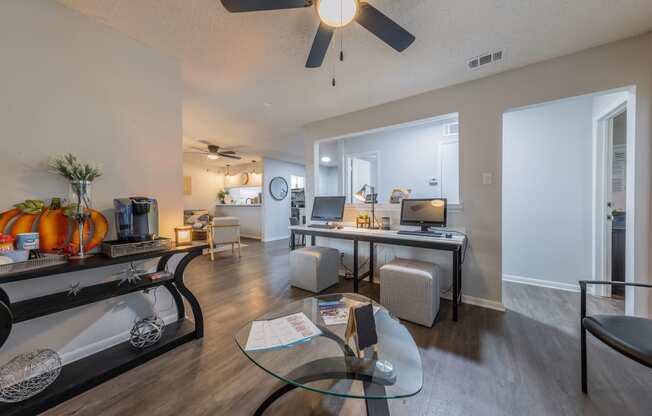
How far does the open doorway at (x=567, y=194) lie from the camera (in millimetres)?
2557

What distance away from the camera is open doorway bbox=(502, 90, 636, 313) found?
8.39 feet

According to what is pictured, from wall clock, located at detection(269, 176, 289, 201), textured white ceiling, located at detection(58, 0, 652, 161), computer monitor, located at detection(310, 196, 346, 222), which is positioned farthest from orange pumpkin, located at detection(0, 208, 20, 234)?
wall clock, located at detection(269, 176, 289, 201)

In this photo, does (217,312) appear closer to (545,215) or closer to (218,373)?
(218,373)

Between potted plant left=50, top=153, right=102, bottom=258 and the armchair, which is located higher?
potted plant left=50, top=153, right=102, bottom=258

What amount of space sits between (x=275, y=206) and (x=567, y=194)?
595 centimetres

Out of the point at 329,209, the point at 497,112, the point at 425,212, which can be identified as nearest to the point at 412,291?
the point at 425,212

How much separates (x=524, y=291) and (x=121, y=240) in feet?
13.4

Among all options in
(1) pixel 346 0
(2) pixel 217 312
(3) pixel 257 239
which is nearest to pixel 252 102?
(1) pixel 346 0

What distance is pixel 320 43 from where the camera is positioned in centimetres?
156

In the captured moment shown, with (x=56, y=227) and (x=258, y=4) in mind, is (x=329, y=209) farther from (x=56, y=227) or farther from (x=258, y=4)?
(x=56, y=227)

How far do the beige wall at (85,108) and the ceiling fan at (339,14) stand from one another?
1.23 metres

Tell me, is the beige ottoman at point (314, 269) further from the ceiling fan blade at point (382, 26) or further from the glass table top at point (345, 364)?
the ceiling fan blade at point (382, 26)

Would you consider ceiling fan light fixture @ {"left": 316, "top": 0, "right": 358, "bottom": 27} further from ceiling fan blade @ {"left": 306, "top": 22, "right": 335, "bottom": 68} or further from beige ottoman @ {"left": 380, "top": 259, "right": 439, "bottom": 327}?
beige ottoman @ {"left": 380, "top": 259, "right": 439, "bottom": 327}

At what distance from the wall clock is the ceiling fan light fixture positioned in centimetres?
549
